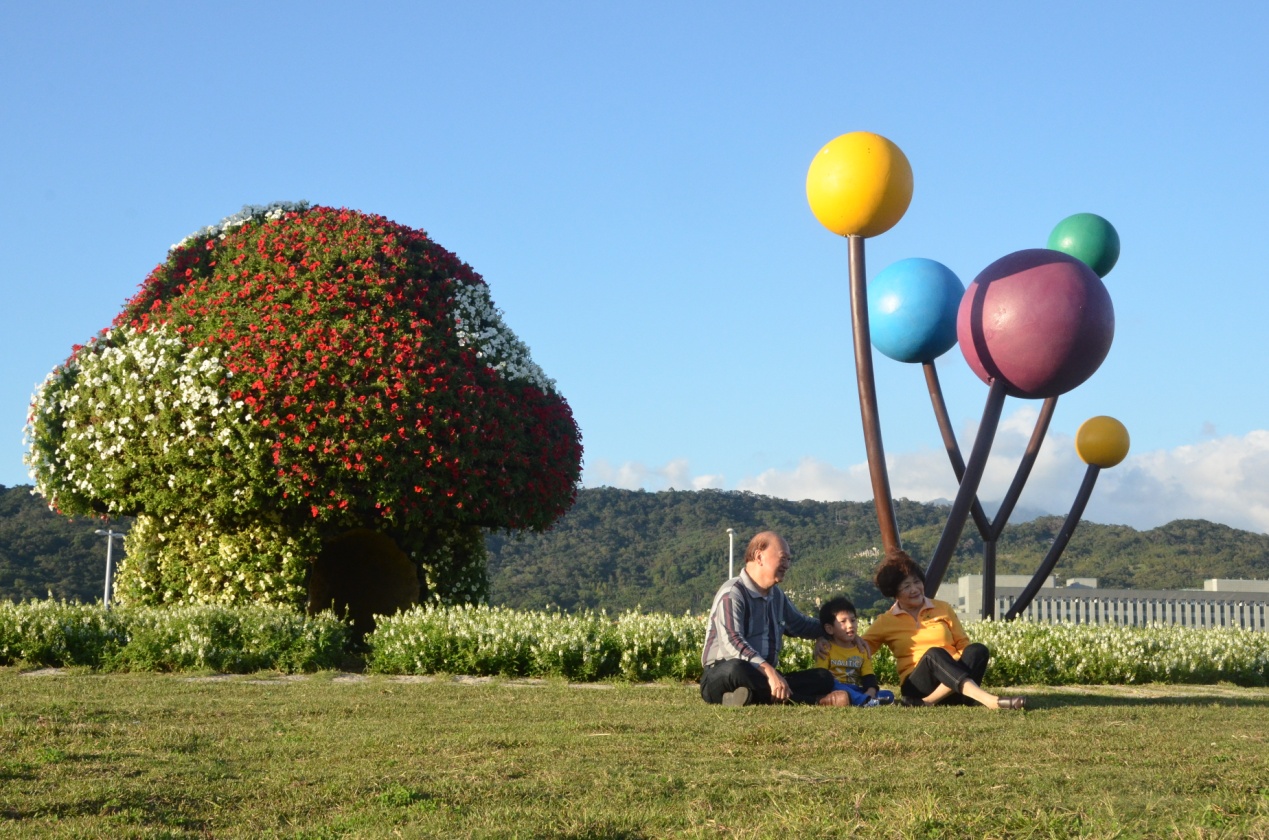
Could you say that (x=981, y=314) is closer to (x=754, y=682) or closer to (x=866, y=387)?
(x=866, y=387)

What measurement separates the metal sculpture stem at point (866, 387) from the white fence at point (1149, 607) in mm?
9946

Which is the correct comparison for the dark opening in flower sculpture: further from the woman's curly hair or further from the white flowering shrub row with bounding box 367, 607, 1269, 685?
the woman's curly hair

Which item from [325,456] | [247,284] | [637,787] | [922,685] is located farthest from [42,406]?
[637,787]

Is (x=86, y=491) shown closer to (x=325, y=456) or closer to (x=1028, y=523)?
(x=325, y=456)

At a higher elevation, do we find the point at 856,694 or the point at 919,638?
the point at 919,638

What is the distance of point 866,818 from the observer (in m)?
3.84

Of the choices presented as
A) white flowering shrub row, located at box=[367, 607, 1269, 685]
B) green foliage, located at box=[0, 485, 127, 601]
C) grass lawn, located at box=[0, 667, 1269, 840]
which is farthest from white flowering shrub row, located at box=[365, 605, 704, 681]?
green foliage, located at box=[0, 485, 127, 601]

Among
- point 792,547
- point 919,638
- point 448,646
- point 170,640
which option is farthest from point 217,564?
point 792,547

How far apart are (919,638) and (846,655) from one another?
1.64ft

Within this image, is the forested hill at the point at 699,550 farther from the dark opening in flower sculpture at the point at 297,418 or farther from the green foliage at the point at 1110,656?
the green foliage at the point at 1110,656

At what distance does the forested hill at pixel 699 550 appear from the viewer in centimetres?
3258

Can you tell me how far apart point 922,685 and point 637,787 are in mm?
3724

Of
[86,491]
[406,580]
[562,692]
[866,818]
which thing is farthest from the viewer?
[406,580]

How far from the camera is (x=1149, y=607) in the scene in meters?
20.9
